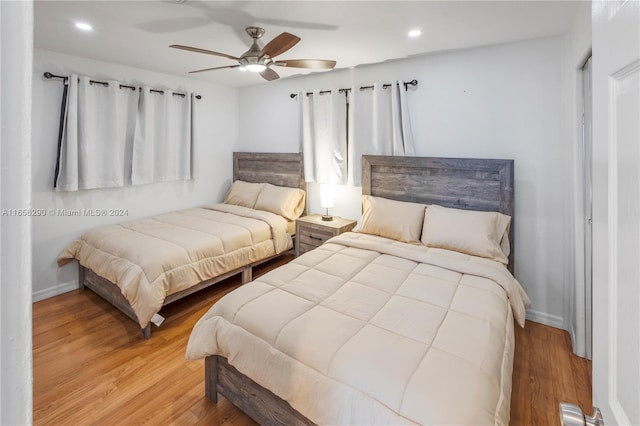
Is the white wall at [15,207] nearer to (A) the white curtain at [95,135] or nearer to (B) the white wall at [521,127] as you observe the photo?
(B) the white wall at [521,127]

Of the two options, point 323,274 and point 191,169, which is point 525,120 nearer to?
point 323,274

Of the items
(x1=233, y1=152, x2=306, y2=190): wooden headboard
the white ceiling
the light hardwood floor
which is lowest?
the light hardwood floor

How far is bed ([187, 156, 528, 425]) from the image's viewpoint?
120cm

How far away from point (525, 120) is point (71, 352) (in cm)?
406

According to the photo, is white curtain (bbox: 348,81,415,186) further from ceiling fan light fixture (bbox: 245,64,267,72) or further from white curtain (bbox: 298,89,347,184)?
ceiling fan light fixture (bbox: 245,64,267,72)

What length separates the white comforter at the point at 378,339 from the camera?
1181mm

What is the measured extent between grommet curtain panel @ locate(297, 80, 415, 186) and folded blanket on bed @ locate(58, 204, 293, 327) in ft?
2.96

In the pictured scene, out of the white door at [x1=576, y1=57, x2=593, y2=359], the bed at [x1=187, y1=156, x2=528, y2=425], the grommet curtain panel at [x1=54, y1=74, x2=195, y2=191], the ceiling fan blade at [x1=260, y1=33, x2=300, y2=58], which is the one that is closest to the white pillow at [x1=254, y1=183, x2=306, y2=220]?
the grommet curtain panel at [x1=54, y1=74, x2=195, y2=191]

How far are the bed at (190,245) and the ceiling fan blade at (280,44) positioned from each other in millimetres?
1762

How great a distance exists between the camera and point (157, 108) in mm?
3936

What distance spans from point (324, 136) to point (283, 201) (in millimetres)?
952

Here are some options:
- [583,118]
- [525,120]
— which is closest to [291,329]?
[583,118]

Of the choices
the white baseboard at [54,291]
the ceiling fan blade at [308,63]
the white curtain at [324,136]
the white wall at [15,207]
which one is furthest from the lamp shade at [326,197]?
the white wall at [15,207]

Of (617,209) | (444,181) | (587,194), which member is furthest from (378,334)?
(444,181)
